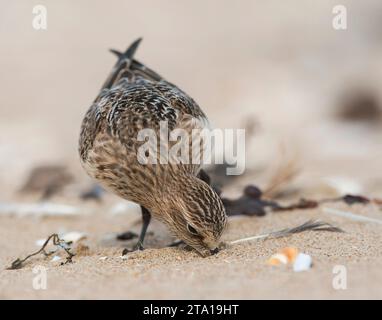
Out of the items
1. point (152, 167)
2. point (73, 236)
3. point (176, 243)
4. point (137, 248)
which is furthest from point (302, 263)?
point (73, 236)

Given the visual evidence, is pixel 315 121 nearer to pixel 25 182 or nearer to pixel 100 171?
pixel 25 182

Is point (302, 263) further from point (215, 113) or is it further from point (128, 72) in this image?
point (215, 113)

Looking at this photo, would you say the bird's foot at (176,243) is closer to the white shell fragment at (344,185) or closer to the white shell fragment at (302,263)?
the white shell fragment at (302,263)

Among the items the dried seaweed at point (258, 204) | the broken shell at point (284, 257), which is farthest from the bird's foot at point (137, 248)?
the broken shell at point (284, 257)

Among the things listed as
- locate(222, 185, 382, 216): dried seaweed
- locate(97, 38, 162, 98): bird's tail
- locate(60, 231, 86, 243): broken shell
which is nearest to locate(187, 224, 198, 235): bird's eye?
locate(222, 185, 382, 216): dried seaweed

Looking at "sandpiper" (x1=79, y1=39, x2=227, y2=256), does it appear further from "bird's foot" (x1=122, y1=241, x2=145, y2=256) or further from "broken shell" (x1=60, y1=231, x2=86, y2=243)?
"broken shell" (x1=60, y1=231, x2=86, y2=243)
